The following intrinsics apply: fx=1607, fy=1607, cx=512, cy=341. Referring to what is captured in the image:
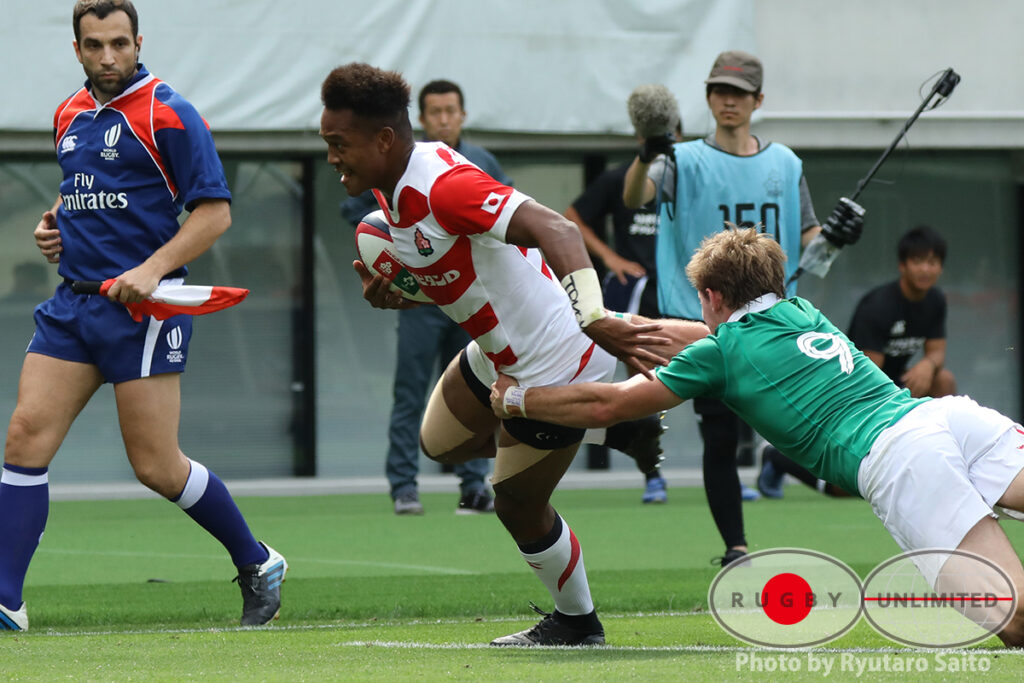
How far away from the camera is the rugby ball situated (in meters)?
5.06

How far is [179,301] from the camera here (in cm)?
569

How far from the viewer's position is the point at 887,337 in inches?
441

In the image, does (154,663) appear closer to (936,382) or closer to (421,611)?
(421,611)

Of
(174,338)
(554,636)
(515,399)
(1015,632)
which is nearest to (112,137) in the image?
(174,338)

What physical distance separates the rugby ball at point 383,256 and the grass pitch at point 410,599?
A: 1139 mm

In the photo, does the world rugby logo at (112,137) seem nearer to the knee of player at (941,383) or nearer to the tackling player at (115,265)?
the tackling player at (115,265)

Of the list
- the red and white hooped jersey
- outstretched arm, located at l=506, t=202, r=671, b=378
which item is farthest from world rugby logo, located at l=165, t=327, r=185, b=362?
outstretched arm, located at l=506, t=202, r=671, b=378

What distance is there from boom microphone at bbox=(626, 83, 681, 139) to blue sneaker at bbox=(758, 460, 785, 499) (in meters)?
4.67

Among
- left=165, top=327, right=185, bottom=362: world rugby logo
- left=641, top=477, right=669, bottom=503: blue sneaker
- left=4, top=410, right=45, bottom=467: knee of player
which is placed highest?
left=165, top=327, right=185, bottom=362: world rugby logo

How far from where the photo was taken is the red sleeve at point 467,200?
457 centimetres

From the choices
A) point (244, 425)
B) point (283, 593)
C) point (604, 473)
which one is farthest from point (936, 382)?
point (283, 593)

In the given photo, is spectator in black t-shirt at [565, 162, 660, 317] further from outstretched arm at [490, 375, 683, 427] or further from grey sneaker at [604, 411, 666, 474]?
outstretched arm at [490, 375, 683, 427]

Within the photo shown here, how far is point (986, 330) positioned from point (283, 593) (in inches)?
380

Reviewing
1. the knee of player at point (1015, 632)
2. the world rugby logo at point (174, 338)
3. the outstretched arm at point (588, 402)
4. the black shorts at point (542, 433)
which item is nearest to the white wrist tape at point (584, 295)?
the outstretched arm at point (588, 402)
